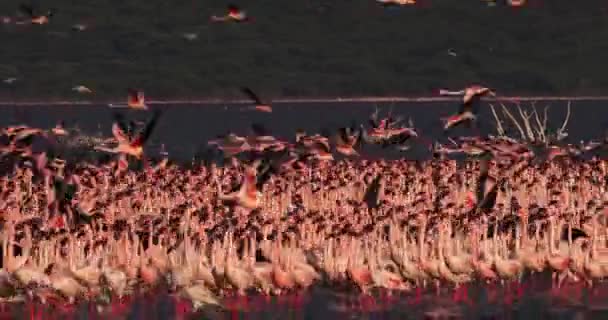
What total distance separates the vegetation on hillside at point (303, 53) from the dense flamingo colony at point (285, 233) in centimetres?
6928

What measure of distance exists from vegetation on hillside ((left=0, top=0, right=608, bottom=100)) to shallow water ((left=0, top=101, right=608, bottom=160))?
19.6ft

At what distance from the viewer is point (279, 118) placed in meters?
96.5

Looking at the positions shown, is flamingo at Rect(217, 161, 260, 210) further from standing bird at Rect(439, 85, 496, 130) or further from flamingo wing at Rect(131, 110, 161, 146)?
standing bird at Rect(439, 85, 496, 130)

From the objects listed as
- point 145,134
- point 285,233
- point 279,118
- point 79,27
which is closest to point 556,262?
point 285,233

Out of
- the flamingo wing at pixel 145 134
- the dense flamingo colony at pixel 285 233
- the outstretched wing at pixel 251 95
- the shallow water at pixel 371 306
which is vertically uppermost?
the outstretched wing at pixel 251 95

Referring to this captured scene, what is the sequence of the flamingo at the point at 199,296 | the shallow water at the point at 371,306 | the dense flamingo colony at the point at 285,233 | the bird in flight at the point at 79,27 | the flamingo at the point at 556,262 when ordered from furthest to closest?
the bird in flight at the point at 79,27 < the flamingo at the point at 556,262 < the dense flamingo colony at the point at 285,233 < the shallow water at the point at 371,306 < the flamingo at the point at 199,296

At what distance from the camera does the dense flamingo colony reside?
35.6 metres

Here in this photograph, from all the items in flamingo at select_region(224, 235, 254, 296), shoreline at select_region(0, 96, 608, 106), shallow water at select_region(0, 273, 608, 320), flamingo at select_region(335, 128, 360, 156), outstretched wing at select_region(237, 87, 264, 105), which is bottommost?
shallow water at select_region(0, 273, 608, 320)

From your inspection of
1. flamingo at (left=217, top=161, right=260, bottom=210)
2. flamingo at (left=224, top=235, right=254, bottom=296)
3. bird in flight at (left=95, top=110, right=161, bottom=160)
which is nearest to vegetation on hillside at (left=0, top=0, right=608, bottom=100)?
bird in flight at (left=95, top=110, right=161, bottom=160)

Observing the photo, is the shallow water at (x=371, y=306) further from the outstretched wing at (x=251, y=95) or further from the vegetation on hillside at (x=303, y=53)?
the vegetation on hillside at (x=303, y=53)

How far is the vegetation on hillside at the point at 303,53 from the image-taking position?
4611 inches

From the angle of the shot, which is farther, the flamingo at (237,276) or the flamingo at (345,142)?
the flamingo at (345,142)

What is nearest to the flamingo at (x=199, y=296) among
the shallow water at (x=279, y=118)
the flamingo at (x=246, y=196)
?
the flamingo at (x=246, y=196)

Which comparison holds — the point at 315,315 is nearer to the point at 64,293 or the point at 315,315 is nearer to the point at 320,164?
the point at 64,293
